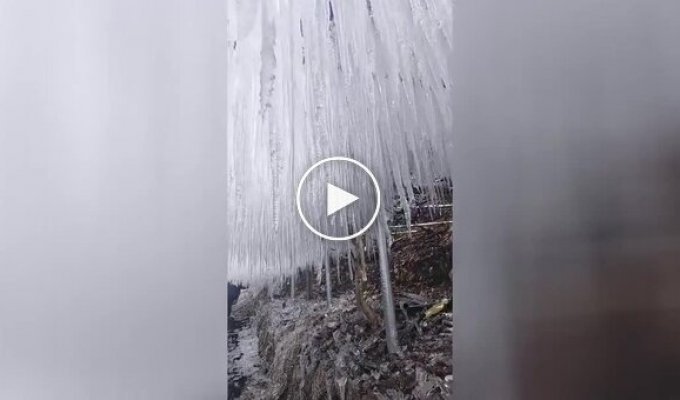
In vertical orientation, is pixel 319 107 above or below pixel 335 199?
above

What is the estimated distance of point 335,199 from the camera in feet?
2.97

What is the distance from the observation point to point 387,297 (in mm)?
910

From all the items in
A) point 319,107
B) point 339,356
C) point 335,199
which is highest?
point 319,107

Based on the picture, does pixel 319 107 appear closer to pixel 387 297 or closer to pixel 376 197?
pixel 376 197

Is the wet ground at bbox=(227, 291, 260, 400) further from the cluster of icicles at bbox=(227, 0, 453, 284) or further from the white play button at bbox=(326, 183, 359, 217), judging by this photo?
the white play button at bbox=(326, 183, 359, 217)

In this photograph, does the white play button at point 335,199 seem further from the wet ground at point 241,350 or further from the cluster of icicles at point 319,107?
the wet ground at point 241,350

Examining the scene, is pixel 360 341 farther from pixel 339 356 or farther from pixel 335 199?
pixel 335 199

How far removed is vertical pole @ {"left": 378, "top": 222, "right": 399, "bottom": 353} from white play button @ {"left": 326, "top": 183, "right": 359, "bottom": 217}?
74 millimetres

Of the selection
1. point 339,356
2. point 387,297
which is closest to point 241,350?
point 339,356

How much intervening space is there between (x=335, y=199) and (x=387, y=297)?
8.0 inches

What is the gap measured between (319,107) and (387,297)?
368mm
